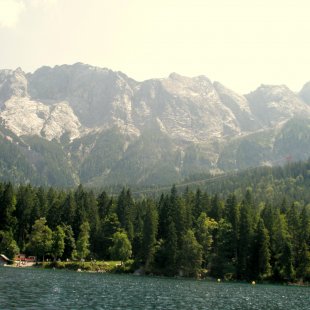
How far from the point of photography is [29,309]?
53.5 metres

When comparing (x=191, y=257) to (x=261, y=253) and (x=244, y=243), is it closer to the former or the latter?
(x=244, y=243)

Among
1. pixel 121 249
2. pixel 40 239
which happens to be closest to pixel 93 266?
pixel 121 249

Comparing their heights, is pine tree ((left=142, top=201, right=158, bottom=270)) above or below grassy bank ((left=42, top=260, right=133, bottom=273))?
above

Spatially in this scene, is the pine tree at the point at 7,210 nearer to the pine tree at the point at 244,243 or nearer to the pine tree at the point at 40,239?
the pine tree at the point at 40,239

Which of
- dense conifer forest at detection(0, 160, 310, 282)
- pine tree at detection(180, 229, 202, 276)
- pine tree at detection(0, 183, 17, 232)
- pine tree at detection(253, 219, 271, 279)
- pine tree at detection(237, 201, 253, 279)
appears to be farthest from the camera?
pine tree at detection(0, 183, 17, 232)

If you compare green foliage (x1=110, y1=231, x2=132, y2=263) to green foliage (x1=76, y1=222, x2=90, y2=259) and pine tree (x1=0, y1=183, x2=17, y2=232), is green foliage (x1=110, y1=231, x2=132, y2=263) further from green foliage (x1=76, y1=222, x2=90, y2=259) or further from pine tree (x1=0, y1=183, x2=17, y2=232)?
pine tree (x1=0, y1=183, x2=17, y2=232)

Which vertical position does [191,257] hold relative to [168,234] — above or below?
below

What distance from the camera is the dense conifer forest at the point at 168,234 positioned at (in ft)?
448

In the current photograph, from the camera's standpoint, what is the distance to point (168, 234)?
141750 mm

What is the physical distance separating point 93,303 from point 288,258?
81.2 meters

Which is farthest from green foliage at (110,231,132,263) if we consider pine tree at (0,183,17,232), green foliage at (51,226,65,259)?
pine tree at (0,183,17,232)

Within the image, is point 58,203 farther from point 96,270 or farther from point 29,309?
point 29,309

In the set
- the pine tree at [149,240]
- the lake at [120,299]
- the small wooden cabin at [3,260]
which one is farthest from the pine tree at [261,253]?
the small wooden cabin at [3,260]

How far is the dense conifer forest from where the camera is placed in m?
136
